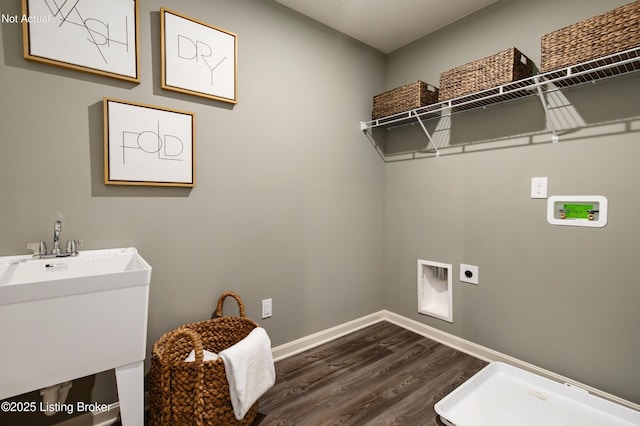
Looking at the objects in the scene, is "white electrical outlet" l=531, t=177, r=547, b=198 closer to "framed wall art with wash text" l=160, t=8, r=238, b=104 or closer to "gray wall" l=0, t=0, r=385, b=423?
"gray wall" l=0, t=0, r=385, b=423

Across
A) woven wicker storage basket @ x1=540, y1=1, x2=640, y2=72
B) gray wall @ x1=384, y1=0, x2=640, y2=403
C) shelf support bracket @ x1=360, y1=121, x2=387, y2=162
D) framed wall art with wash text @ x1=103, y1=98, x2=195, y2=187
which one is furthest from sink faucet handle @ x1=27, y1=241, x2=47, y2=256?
woven wicker storage basket @ x1=540, y1=1, x2=640, y2=72

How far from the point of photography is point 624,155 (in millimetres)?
1591

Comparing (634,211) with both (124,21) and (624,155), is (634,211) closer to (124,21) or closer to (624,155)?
(624,155)

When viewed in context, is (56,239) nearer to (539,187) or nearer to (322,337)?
(322,337)

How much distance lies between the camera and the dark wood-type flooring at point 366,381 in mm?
1592

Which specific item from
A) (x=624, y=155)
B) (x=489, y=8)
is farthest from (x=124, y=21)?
(x=624, y=155)

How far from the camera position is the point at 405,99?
230 cm

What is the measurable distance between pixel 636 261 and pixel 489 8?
1.73 m

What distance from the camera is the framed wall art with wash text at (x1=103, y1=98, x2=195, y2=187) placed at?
149 cm

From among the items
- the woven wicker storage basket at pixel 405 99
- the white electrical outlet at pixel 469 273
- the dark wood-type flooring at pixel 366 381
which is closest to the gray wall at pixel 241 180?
the woven wicker storage basket at pixel 405 99

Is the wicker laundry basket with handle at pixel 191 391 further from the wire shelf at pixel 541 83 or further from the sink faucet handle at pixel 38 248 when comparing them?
the wire shelf at pixel 541 83

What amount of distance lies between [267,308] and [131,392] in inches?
38.2

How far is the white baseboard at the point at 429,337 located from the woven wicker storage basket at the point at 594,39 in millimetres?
1693

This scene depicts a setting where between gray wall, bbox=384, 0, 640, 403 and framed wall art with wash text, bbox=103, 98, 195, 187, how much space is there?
5.64ft
